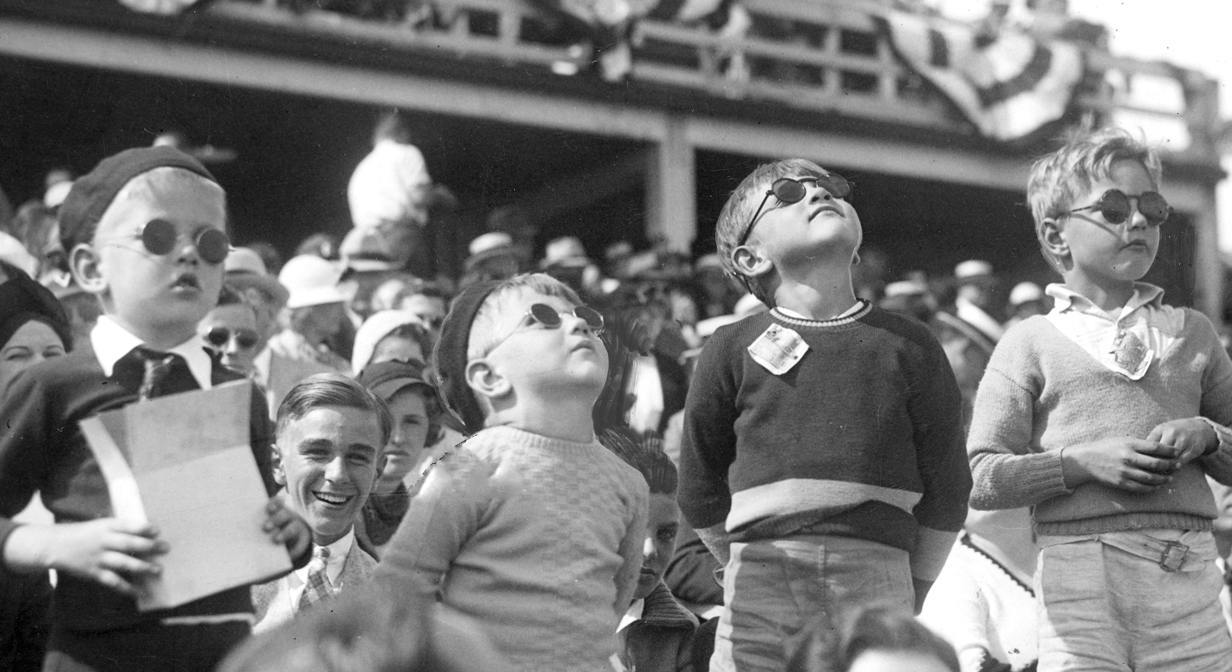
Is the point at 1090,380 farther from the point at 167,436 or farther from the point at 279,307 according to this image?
the point at 279,307

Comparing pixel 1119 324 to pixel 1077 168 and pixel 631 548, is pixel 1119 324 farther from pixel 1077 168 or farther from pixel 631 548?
pixel 631 548

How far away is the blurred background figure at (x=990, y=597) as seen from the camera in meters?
4.01

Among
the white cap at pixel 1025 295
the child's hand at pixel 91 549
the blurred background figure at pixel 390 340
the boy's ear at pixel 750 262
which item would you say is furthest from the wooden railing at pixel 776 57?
the child's hand at pixel 91 549

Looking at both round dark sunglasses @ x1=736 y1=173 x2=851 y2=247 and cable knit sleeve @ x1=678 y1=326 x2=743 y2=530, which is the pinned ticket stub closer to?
cable knit sleeve @ x1=678 y1=326 x2=743 y2=530

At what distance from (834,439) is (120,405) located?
1358 mm

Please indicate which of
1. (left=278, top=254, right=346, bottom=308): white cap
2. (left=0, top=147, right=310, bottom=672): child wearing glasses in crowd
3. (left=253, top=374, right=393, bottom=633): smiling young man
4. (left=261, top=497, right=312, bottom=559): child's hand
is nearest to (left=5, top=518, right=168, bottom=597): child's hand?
(left=0, top=147, right=310, bottom=672): child wearing glasses in crowd

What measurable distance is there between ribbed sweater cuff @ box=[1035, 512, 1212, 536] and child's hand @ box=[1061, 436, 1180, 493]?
71mm

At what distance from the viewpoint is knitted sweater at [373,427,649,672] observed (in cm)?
293

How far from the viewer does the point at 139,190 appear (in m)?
2.84

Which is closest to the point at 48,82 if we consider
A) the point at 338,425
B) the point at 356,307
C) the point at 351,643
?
the point at 356,307

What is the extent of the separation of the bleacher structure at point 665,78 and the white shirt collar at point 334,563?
556 cm

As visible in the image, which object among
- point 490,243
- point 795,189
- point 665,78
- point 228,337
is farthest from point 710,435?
point 665,78

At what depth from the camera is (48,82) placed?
9.16 m

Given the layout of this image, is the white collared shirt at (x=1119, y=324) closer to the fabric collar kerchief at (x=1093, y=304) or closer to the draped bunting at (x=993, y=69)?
the fabric collar kerchief at (x=1093, y=304)
